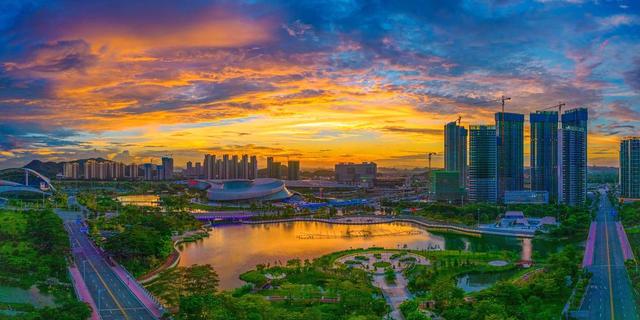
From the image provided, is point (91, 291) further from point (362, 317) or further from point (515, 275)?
point (515, 275)

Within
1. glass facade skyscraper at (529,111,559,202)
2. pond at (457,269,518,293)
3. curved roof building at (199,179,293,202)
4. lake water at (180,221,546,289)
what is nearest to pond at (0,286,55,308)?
lake water at (180,221,546,289)

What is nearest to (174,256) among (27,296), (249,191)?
(27,296)

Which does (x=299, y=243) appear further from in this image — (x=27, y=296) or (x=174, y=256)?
(x=27, y=296)

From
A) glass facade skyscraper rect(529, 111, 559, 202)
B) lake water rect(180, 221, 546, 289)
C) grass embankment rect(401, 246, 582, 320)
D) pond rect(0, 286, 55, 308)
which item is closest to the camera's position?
grass embankment rect(401, 246, 582, 320)

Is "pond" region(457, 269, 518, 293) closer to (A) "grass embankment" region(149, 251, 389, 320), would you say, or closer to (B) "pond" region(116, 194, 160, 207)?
(A) "grass embankment" region(149, 251, 389, 320)

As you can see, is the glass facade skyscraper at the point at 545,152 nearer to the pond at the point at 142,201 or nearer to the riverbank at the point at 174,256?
the riverbank at the point at 174,256
